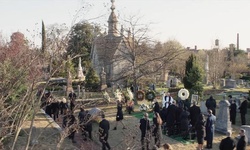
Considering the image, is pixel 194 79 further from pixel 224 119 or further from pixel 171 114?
pixel 171 114

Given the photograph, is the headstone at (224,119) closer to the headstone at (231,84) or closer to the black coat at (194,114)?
the black coat at (194,114)

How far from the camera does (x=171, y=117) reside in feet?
49.6

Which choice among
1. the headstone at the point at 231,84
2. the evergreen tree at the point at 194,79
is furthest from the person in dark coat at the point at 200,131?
the headstone at the point at 231,84

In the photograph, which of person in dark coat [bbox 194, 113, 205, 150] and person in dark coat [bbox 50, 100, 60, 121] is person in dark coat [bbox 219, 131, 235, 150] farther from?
person in dark coat [bbox 50, 100, 60, 121]

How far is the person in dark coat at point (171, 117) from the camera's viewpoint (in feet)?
49.5

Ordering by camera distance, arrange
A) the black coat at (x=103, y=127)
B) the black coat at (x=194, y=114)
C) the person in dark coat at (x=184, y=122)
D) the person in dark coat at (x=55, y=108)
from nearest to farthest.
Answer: the black coat at (x=103, y=127), the person in dark coat at (x=184, y=122), the black coat at (x=194, y=114), the person in dark coat at (x=55, y=108)

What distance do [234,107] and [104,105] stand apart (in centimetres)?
1033

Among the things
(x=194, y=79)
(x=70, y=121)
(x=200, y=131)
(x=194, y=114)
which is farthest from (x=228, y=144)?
(x=194, y=79)

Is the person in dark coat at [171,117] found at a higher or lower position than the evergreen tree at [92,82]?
lower

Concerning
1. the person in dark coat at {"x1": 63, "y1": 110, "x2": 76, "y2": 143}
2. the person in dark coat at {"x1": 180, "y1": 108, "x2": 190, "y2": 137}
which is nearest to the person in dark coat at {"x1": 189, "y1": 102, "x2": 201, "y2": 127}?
the person in dark coat at {"x1": 180, "y1": 108, "x2": 190, "y2": 137}

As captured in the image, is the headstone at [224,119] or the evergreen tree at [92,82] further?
the evergreen tree at [92,82]

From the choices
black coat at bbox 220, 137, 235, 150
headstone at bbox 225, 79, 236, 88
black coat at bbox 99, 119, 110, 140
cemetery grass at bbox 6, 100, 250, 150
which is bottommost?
cemetery grass at bbox 6, 100, 250, 150

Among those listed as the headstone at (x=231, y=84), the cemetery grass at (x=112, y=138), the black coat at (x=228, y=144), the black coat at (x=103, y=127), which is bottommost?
the cemetery grass at (x=112, y=138)

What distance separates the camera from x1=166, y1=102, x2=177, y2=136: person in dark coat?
1508cm
